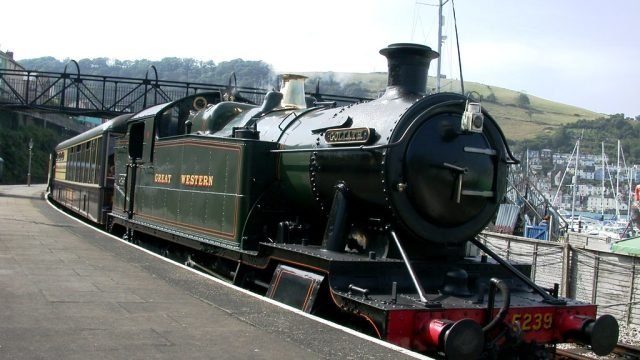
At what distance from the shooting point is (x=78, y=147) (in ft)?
64.3

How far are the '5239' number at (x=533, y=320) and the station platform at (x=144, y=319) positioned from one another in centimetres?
165

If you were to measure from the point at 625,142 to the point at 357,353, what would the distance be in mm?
103803

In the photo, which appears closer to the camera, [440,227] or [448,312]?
[448,312]

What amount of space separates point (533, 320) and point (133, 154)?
7.93 m

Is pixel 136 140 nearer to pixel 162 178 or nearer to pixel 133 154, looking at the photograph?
pixel 133 154

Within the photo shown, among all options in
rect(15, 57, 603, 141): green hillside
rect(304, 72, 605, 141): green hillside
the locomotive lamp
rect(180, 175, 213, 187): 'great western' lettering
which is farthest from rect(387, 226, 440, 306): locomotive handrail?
rect(304, 72, 605, 141): green hillside

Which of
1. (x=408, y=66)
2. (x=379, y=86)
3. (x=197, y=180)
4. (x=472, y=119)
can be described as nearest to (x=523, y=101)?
(x=379, y=86)

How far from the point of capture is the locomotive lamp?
19.6ft

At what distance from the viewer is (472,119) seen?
5.97 meters

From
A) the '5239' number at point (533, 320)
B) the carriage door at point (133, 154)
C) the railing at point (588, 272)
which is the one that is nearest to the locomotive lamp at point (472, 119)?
the '5239' number at point (533, 320)

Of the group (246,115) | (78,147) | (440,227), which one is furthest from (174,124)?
(78,147)

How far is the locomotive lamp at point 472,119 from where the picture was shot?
19.6ft

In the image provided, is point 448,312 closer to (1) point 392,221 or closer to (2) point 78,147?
(1) point 392,221

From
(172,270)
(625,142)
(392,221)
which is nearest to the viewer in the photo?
(392,221)
